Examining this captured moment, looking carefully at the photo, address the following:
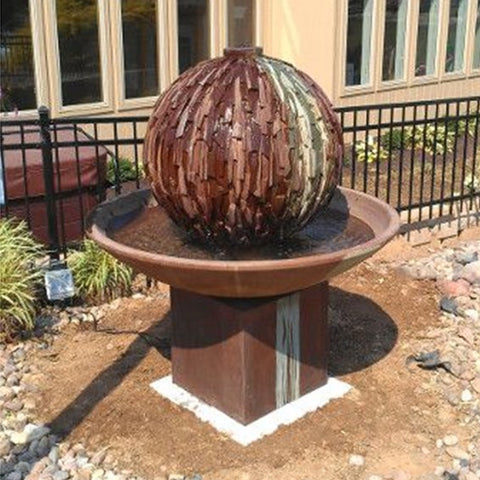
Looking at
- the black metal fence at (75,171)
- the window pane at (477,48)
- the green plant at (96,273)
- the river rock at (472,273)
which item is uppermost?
the window pane at (477,48)

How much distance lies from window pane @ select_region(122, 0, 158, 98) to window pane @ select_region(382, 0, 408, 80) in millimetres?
4524

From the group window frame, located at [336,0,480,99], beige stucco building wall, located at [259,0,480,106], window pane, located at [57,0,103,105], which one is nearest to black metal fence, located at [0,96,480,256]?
window pane, located at [57,0,103,105]

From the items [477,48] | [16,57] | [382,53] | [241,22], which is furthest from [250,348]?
[477,48]

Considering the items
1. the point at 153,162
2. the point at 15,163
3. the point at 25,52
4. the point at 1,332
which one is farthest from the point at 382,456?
the point at 25,52

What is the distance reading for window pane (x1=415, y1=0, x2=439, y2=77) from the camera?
1341 cm

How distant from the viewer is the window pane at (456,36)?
46.6 ft

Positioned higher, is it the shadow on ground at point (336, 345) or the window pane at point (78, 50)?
the window pane at point (78, 50)

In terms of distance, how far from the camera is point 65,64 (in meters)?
9.17

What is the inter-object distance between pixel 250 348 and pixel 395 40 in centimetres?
1026

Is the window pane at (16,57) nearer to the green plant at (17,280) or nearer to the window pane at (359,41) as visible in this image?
the green plant at (17,280)

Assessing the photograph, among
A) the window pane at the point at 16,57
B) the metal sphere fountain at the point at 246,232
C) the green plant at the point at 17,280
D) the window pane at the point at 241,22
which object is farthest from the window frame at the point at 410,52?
the metal sphere fountain at the point at 246,232

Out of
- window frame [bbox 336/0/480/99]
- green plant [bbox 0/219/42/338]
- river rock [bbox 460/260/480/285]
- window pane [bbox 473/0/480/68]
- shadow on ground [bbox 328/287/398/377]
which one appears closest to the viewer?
shadow on ground [bbox 328/287/398/377]

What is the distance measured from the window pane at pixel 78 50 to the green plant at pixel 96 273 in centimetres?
417

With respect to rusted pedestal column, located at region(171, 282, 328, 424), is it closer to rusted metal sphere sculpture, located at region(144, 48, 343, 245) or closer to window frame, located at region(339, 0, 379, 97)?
rusted metal sphere sculpture, located at region(144, 48, 343, 245)
